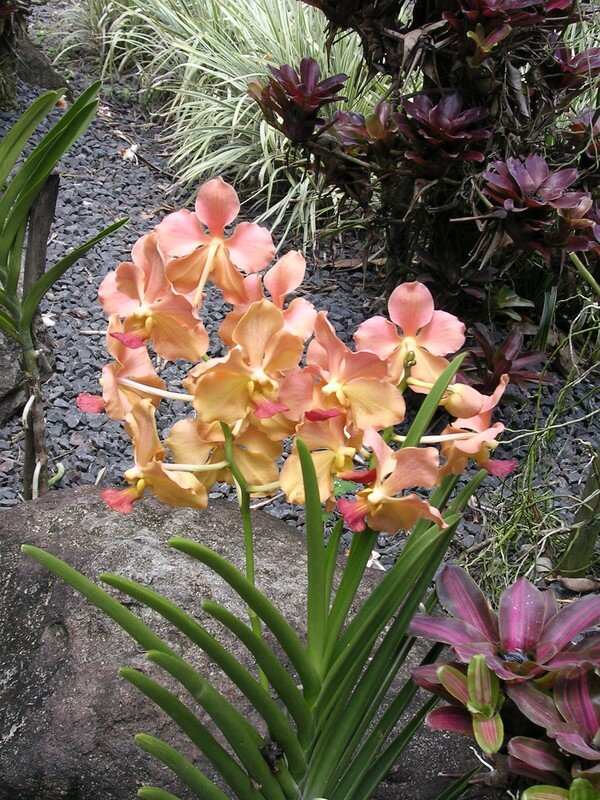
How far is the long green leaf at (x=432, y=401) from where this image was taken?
897 millimetres

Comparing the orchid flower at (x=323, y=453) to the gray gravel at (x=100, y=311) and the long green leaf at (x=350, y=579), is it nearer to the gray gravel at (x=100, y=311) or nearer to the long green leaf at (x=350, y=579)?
the long green leaf at (x=350, y=579)

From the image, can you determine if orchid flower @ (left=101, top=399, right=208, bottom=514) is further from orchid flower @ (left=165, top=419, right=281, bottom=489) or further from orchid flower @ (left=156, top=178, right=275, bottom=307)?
orchid flower @ (left=156, top=178, right=275, bottom=307)

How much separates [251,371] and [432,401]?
227mm

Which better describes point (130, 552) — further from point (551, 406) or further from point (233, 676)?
point (551, 406)

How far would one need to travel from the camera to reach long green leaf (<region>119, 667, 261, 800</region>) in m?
0.79

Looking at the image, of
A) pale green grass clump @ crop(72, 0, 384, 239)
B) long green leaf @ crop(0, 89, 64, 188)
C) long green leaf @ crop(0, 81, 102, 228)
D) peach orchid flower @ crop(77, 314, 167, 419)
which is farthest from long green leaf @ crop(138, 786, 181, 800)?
pale green grass clump @ crop(72, 0, 384, 239)

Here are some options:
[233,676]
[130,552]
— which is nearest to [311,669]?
[233,676]

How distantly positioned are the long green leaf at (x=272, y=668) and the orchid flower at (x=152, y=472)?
5.0 inches

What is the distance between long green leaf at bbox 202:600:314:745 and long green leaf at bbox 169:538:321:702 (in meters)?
0.02

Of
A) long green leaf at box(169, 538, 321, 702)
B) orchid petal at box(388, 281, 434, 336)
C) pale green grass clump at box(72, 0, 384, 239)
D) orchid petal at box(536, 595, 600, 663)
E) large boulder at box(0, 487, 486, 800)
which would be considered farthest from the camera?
pale green grass clump at box(72, 0, 384, 239)

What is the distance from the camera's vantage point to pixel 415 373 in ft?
3.14

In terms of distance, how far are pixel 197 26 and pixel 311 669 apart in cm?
455

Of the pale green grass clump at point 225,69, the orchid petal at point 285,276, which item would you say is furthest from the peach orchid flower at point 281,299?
the pale green grass clump at point 225,69

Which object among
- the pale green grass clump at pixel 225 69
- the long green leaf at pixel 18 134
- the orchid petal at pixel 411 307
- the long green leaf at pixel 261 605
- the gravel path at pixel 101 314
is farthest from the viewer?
the pale green grass clump at pixel 225 69
